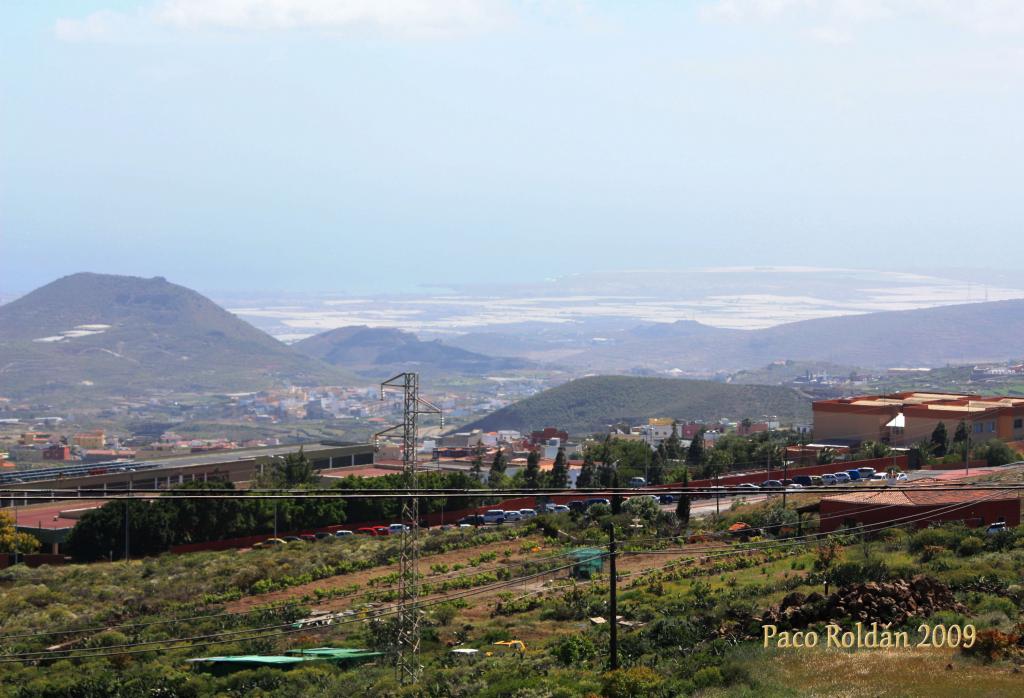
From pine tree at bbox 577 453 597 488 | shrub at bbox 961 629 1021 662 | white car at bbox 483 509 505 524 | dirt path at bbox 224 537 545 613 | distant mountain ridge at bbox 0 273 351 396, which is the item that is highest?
shrub at bbox 961 629 1021 662

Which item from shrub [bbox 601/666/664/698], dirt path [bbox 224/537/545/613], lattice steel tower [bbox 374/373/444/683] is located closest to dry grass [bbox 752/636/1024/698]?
shrub [bbox 601/666/664/698]

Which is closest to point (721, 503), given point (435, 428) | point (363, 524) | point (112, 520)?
point (363, 524)

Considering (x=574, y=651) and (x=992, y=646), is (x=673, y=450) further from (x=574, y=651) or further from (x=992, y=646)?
(x=992, y=646)

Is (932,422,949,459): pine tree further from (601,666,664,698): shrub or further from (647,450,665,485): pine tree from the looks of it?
(601,666,664,698): shrub

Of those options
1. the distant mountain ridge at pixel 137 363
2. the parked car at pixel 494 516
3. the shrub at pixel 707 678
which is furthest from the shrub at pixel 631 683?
the distant mountain ridge at pixel 137 363

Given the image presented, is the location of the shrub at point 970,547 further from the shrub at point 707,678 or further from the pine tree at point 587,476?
the pine tree at point 587,476

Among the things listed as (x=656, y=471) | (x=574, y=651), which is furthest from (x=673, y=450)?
(x=574, y=651)
